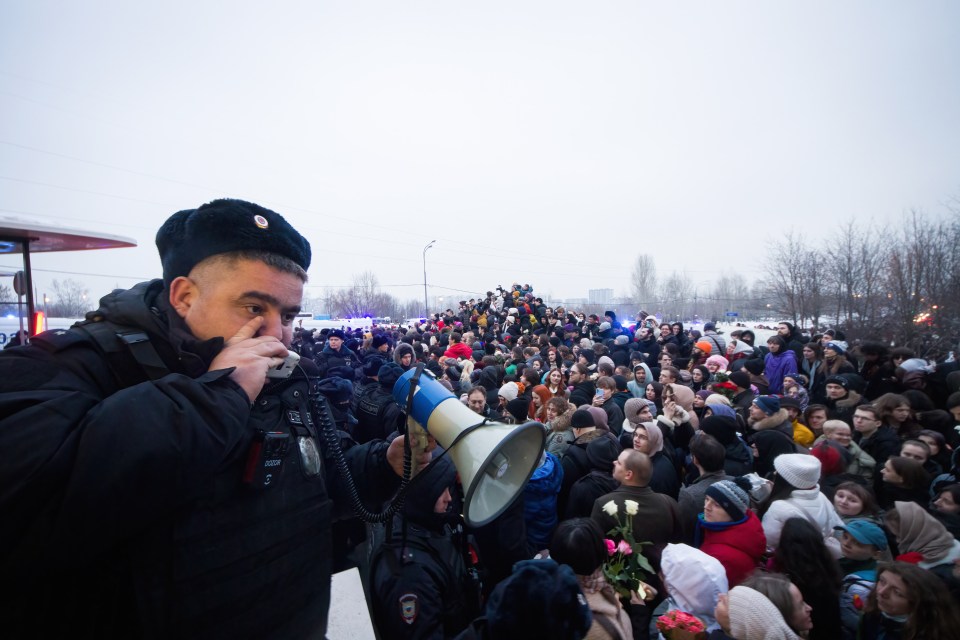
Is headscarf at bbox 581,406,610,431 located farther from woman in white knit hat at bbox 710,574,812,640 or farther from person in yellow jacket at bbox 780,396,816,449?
woman in white knit hat at bbox 710,574,812,640

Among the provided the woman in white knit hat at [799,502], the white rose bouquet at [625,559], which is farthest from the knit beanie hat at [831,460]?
the white rose bouquet at [625,559]

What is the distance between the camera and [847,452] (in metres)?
4.43

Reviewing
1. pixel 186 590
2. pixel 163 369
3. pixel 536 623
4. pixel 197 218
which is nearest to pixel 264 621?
pixel 186 590

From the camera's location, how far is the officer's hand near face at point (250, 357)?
44.6 inches

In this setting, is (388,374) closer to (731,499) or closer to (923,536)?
(731,499)

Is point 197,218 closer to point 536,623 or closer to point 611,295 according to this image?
point 536,623

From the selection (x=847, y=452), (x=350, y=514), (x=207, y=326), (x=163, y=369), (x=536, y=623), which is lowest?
(x=847, y=452)

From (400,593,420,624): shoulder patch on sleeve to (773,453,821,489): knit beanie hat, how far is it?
2.99 metres

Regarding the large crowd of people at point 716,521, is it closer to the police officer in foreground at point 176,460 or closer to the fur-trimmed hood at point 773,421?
the fur-trimmed hood at point 773,421

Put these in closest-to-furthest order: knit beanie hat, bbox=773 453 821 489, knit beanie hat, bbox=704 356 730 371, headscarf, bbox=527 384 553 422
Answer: knit beanie hat, bbox=773 453 821 489 < headscarf, bbox=527 384 553 422 < knit beanie hat, bbox=704 356 730 371

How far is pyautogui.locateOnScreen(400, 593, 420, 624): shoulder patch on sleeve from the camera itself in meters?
2.08

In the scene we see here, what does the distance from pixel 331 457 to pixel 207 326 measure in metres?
0.79

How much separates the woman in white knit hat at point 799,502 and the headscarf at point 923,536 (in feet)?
1.22

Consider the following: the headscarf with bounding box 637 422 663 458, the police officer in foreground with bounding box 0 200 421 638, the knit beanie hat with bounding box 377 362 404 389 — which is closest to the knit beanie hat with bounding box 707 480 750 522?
the headscarf with bounding box 637 422 663 458
